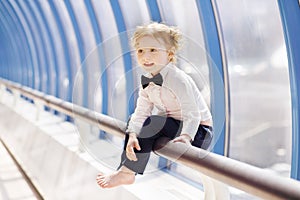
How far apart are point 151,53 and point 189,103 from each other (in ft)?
0.93

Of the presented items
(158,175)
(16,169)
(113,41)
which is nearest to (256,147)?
(158,175)

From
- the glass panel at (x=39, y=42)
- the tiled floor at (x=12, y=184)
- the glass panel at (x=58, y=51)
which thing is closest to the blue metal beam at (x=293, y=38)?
the tiled floor at (x=12, y=184)

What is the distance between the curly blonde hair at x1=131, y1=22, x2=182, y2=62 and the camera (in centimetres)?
181

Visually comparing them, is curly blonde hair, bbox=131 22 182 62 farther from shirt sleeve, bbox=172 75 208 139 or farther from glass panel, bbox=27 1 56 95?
glass panel, bbox=27 1 56 95

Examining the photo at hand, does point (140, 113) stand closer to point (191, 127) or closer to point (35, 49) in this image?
point (191, 127)

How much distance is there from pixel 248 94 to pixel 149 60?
2.10m

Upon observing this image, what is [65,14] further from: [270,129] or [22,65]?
[22,65]

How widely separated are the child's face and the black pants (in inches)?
11.2

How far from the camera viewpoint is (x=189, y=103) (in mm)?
1907

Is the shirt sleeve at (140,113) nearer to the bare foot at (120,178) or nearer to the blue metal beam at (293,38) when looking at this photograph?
the bare foot at (120,178)

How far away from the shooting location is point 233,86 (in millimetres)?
3602

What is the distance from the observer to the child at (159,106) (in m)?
1.84

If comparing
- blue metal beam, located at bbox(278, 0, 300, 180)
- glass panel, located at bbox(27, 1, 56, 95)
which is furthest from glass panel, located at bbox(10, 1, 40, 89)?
blue metal beam, located at bbox(278, 0, 300, 180)

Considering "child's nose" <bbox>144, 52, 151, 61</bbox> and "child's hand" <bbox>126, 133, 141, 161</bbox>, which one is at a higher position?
"child's nose" <bbox>144, 52, 151, 61</bbox>
